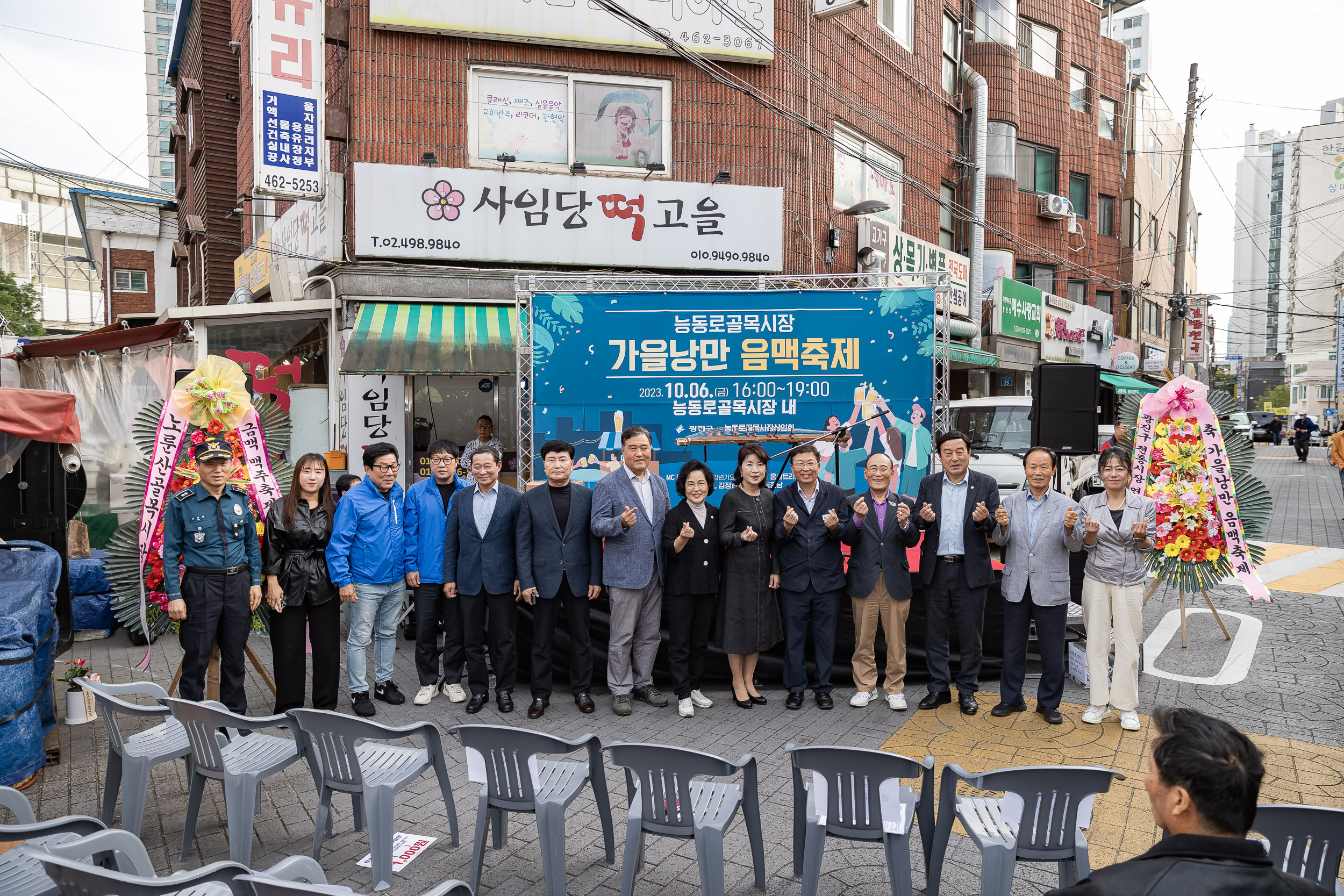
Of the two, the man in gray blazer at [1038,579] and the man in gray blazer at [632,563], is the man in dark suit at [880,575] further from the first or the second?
the man in gray blazer at [632,563]

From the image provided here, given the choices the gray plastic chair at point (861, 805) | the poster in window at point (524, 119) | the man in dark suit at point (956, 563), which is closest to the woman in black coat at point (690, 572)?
the man in dark suit at point (956, 563)

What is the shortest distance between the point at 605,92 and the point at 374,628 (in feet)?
27.2

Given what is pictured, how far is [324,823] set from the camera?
3.99 metres

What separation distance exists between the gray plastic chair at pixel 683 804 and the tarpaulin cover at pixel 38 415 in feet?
16.7

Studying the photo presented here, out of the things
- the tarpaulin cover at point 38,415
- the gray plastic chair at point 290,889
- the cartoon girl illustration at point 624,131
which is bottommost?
the gray plastic chair at point 290,889

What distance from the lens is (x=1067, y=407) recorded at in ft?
25.4

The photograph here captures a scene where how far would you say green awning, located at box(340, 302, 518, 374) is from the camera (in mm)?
10102

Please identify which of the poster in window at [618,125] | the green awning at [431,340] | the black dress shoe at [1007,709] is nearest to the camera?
the black dress shoe at [1007,709]

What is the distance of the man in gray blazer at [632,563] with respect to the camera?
6.15 meters

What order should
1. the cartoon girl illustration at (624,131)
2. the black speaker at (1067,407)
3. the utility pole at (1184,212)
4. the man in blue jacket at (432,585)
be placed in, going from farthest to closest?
the utility pole at (1184,212) → the cartoon girl illustration at (624,131) → the black speaker at (1067,407) → the man in blue jacket at (432,585)

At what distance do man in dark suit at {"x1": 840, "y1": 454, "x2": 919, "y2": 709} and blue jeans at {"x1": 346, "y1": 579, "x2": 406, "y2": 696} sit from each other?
131 inches

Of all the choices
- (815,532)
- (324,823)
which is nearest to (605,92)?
(815,532)

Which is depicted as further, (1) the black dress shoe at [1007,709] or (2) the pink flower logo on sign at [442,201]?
(2) the pink flower logo on sign at [442,201]

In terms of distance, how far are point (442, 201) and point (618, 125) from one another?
8.73ft
